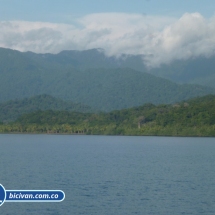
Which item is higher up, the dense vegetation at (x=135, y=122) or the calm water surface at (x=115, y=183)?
the dense vegetation at (x=135, y=122)

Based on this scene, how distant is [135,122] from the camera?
135 meters

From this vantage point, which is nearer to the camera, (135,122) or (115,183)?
(115,183)

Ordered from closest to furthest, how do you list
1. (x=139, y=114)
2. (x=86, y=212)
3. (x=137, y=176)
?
(x=86, y=212) < (x=137, y=176) < (x=139, y=114)

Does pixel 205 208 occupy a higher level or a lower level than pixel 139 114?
lower

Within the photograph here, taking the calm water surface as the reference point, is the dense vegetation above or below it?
above

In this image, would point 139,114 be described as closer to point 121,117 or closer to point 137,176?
point 121,117

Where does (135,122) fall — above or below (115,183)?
above

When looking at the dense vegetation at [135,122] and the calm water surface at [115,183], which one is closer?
the calm water surface at [115,183]

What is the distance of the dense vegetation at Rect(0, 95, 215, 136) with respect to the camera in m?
120

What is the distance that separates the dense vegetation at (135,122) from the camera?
119500 mm

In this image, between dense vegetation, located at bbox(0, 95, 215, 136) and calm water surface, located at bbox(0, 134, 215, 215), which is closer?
calm water surface, located at bbox(0, 134, 215, 215)

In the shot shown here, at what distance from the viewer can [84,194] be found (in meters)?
34.4

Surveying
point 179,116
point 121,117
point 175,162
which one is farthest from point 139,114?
point 175,162

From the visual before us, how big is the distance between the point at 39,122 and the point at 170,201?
121 metres
